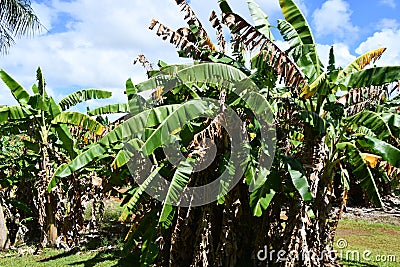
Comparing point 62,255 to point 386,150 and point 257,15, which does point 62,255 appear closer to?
point 257,15

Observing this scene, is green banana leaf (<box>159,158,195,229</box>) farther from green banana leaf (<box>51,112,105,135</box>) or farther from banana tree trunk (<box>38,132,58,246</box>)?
banana tree trunk (<box>38,132,58,246</box>)

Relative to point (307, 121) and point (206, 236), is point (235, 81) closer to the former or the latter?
point (307, 121)

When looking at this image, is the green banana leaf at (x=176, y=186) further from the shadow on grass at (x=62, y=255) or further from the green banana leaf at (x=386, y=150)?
the shadow on grass at (x=62, y=255)

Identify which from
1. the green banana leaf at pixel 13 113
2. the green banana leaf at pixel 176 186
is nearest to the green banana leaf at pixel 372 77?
the green banana leaf at pixel 176 186

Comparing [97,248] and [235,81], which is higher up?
[235,81]

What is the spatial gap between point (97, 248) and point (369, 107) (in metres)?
6.42

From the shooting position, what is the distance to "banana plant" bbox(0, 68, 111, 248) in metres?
8.26

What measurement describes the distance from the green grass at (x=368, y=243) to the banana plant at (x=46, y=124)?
550cm

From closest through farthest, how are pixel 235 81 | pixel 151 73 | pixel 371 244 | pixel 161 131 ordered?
1. pixel 161 131
2. pixel 235 81
3. pixel 151 73
4. pixel 371 244

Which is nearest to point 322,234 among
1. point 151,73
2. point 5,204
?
point 151,73

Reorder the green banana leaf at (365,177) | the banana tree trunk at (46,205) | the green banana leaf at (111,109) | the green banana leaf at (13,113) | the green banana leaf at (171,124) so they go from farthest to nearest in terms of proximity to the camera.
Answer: the banana tree trunk at (46,205) → the green banana leaf at (111,109) → the green banana leaf at (13,113) → the green banana leaf at (365,177) → the green banana leaf at (171,124)

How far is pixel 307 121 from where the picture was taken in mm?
5820

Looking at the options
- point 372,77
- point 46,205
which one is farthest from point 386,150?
point 46,205

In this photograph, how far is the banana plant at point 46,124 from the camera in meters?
8.26
